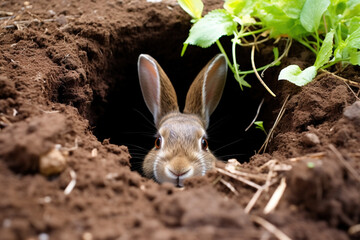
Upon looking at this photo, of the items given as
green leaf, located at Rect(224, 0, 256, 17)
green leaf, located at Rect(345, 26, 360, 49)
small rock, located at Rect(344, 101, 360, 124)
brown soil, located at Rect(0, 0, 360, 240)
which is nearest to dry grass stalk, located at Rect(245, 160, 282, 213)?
brown soil, located at Rect(0, 0, 360, 240)

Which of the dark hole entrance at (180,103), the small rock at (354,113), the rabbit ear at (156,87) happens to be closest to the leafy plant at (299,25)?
the small rock at (354,113)

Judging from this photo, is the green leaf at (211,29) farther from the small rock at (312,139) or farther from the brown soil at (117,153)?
the small rock at (312,139)

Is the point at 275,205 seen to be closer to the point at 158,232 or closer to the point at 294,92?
the point at 158,232

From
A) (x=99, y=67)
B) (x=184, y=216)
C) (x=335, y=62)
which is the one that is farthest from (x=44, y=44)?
(x=335, y=62)

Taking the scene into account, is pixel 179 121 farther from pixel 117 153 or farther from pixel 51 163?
pixel 51 163

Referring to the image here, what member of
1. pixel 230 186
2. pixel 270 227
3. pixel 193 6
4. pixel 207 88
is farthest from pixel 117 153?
pixel 193 6

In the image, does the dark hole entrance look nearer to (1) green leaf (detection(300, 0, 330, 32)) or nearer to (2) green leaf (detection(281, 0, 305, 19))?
(2) green leaf (detection(281, 0, 305, 19))

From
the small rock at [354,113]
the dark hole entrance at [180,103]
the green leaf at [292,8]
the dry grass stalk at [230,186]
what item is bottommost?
the dark hole entrance at [180,103]

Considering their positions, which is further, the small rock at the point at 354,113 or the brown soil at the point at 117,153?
the small rock at the point at 354,113
